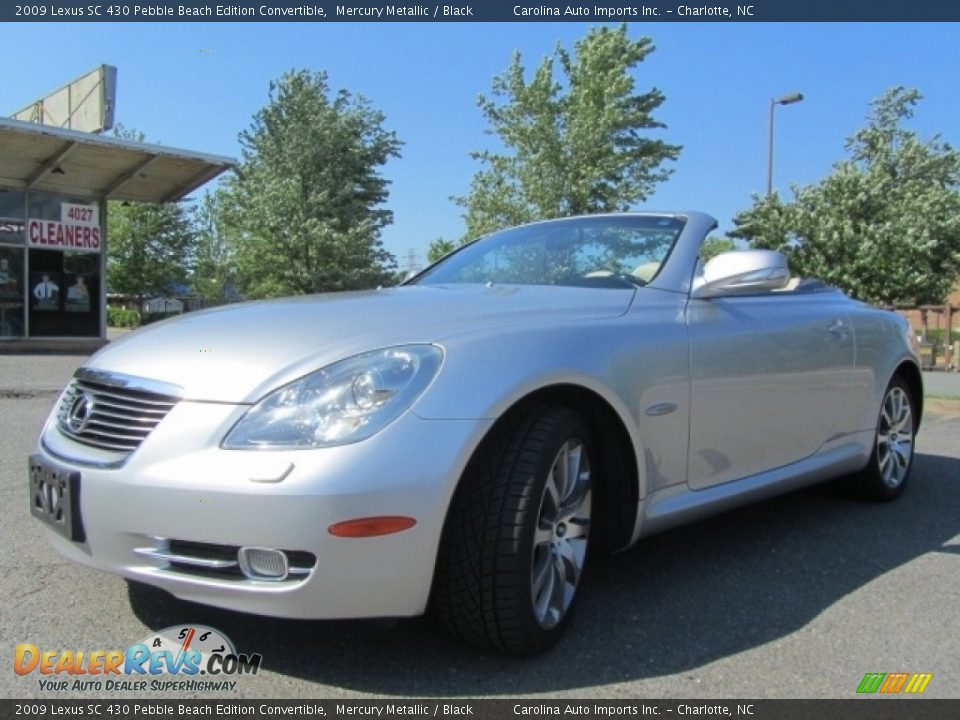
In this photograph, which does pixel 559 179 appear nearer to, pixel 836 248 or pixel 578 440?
pixel 836 248

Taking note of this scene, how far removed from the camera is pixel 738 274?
10.9ft

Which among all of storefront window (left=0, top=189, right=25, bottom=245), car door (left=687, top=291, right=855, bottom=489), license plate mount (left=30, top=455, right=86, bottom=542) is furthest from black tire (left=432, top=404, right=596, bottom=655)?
storefront window (left=0, top=189, right=25, bottom=245)

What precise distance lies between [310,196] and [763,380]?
23.3 m

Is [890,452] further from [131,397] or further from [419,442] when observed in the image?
[131,397]

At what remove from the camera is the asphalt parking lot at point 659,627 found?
7.88ft

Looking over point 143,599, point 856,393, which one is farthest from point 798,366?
point 143,599

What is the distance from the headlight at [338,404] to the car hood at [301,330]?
44 mm

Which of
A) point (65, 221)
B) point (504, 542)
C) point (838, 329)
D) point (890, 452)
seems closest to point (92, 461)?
point (504, 542)

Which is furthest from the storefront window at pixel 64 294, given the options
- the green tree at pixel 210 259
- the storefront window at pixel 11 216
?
the green tree at pixel 210 259

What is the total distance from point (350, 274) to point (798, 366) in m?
22.3

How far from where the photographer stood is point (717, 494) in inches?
129

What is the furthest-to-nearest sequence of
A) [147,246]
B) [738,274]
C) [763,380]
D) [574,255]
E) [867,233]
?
[147,246] → [867,233] → [574,255] → [763,380] → [738,274]

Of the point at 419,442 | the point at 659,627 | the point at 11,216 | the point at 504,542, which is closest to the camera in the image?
the point at 419,442

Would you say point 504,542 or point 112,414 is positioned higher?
point 112,414
